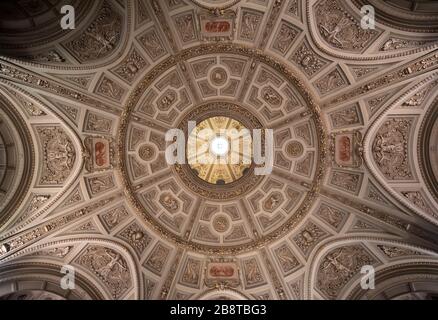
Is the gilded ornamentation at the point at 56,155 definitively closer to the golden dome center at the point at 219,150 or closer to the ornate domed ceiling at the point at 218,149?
the ornate domed ceiling at the point at 218,149

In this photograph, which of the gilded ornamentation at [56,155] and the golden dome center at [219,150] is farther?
the golden dome center at [219,150]

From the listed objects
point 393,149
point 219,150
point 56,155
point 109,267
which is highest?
point 219,150

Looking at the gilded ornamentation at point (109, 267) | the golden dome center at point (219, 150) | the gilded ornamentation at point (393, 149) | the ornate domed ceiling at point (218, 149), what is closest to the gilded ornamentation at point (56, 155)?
the ornate domed ceiling at point (218, 149)

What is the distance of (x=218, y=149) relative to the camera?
17641 mm

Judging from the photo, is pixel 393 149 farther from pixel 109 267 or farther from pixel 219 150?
pixel 109 267

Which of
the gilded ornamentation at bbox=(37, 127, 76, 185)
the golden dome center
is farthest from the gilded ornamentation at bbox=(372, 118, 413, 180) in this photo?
the gilded ornamentation at bbox=(37, 127, 76, 185)

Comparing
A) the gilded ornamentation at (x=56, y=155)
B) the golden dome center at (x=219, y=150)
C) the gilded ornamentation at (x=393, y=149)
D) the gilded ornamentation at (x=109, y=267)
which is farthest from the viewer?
the golden dome center at (x=219, y=150)

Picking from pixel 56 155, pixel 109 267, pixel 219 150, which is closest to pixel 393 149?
pixel 219 150

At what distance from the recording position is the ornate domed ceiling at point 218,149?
1323 centimetres

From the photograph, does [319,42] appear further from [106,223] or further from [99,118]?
[106,223]

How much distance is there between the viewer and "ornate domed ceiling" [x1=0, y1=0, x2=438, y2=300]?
13.2 metres

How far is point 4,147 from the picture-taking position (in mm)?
13781

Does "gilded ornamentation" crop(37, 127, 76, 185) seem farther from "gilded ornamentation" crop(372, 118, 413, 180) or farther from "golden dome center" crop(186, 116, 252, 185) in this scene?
"gilded ornamentation" crop(372, 118, 413, 180)

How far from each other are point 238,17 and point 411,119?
706 cm
